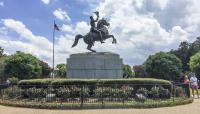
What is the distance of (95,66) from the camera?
3675cm

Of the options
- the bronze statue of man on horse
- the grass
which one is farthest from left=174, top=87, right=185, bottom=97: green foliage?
the bronze statue of man on horse

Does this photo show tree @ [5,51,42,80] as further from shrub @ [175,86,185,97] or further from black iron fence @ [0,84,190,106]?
shrub @ [175,86,185,97]

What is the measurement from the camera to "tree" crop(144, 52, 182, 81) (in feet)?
323

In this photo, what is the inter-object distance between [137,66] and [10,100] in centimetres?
11767

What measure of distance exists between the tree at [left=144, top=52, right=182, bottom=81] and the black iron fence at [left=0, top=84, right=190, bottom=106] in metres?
73.1

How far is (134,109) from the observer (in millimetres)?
20688

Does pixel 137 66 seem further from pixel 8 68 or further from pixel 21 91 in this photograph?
pixel 21 91

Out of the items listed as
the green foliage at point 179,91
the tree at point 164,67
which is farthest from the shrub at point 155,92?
the tree at point 164,67

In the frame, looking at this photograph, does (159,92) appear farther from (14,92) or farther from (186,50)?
(186,50)

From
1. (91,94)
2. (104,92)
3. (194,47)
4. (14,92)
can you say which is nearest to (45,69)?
(194,47)

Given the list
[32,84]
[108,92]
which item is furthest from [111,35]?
[108,92]

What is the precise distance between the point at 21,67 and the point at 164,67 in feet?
108

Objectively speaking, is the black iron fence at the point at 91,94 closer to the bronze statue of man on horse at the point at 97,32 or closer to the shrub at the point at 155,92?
the shrub at the point at 155,92

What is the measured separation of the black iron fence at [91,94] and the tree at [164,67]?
73076 millimetres
